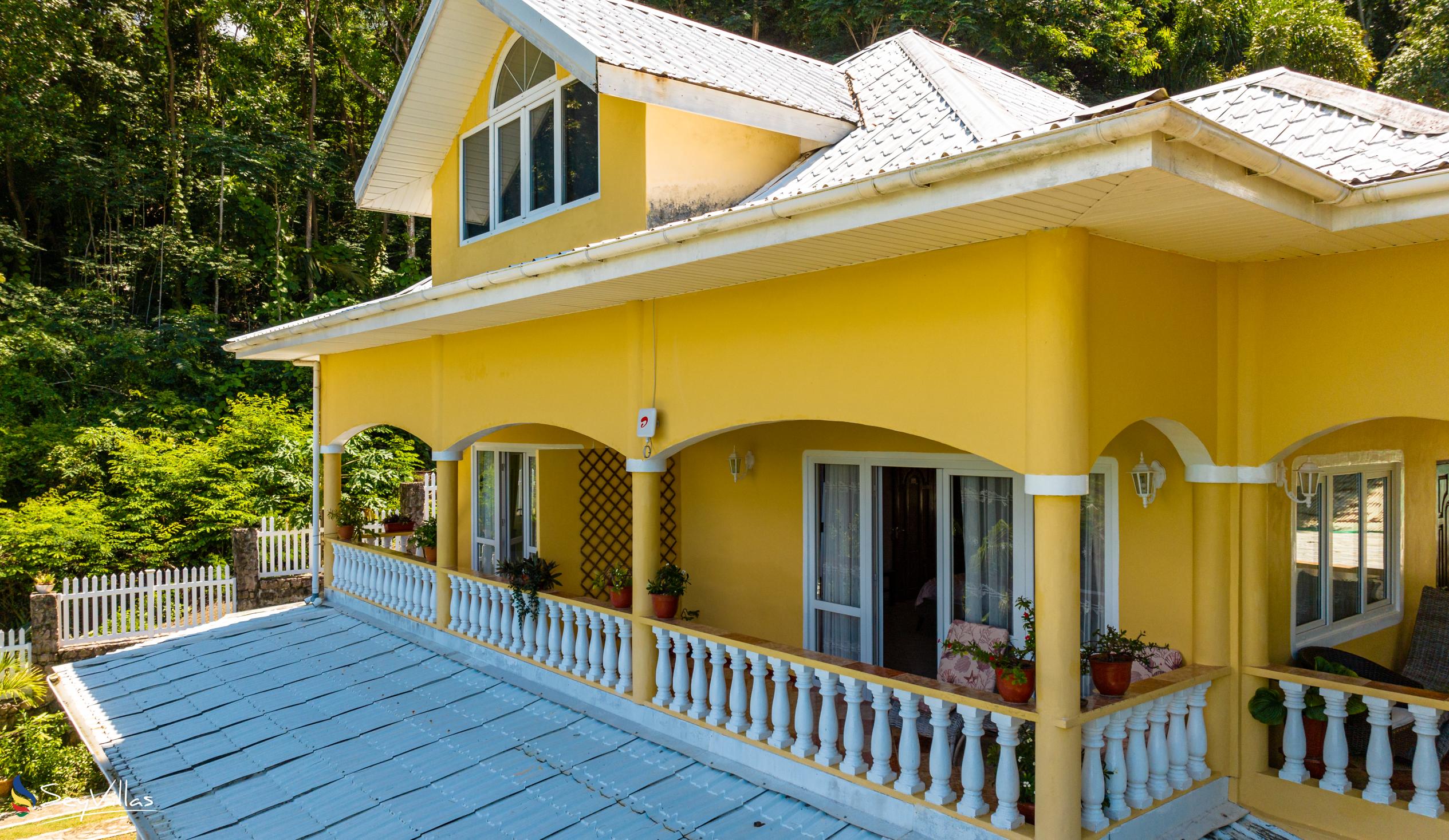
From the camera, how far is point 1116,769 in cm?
484

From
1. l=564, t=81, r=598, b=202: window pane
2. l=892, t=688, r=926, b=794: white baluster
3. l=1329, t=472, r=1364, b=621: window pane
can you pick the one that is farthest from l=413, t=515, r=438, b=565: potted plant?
l=1329, t=472, r=1364, b=621: window pane

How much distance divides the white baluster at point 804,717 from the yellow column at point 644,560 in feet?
5.27

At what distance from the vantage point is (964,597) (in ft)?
23.0

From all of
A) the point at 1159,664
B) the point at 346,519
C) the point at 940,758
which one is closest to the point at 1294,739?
the point at 1159,664

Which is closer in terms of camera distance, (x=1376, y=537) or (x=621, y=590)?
(x=1376, y=537)

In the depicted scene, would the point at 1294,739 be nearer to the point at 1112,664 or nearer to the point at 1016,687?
the point at 1112,664

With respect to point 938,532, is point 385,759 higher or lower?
lower

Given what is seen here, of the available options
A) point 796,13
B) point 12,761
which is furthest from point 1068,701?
point 796,13

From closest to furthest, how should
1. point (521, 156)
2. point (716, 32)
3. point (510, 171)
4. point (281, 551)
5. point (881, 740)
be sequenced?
point (881, 740) < point (521, 156) < point (510, 171) < point (716, 32) < point (281, 551)

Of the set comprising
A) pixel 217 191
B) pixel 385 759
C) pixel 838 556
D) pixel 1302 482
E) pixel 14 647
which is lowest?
pixel 14 647

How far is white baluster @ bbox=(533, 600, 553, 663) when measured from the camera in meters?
8.16

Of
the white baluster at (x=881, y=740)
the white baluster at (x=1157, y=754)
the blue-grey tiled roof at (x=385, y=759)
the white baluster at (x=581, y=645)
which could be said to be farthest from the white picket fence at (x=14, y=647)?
the white baluster at (x=1157, y=754)

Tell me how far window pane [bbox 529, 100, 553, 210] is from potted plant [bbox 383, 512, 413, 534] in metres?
6.92

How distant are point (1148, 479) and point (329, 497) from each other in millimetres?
10891
